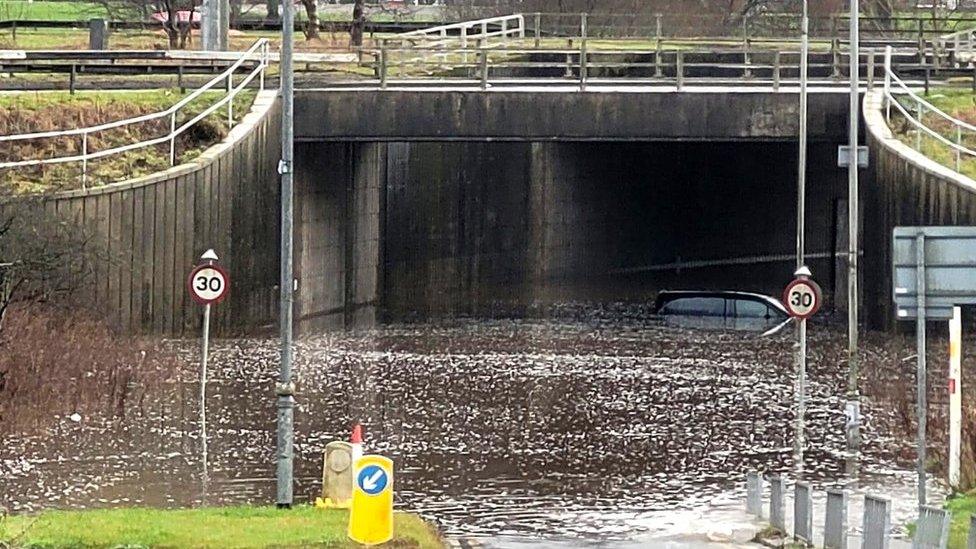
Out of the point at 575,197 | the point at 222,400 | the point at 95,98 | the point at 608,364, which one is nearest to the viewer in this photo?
the point at 222,400

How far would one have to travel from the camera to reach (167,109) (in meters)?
38.7

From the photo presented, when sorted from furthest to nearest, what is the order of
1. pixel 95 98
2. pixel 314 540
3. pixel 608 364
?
pixel 95 98 → pixel 608 364 → pixel 314 540

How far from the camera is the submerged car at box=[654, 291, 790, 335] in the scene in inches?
1674

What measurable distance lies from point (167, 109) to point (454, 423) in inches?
552

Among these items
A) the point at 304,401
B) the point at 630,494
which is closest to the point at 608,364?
the point at 304,401

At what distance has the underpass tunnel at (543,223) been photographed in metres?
45.3

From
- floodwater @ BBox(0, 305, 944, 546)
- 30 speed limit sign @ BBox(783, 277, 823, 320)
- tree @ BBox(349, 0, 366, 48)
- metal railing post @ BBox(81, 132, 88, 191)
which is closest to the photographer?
floodwater @ BBox(0, 305, 944, 546)

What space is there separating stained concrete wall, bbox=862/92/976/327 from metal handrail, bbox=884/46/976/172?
298 millimetres

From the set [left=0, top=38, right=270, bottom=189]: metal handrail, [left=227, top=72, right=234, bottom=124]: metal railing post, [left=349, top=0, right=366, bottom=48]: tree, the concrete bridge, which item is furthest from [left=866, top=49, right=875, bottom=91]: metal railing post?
[left=349, top=0, right=366, bottom=48]: tree

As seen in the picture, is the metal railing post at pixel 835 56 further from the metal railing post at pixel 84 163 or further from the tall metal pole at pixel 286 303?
the tall metal pole at pixel 286 303

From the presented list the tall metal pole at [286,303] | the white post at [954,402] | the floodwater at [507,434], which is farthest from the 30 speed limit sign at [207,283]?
the white post at [954,402]

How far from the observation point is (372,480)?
52.7 ft

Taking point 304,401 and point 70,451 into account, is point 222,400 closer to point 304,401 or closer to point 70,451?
point 304,401

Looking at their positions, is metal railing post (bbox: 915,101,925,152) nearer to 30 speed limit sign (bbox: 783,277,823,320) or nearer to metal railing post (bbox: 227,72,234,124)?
30 speed limit sign (bbox: 783,277,823,320)
